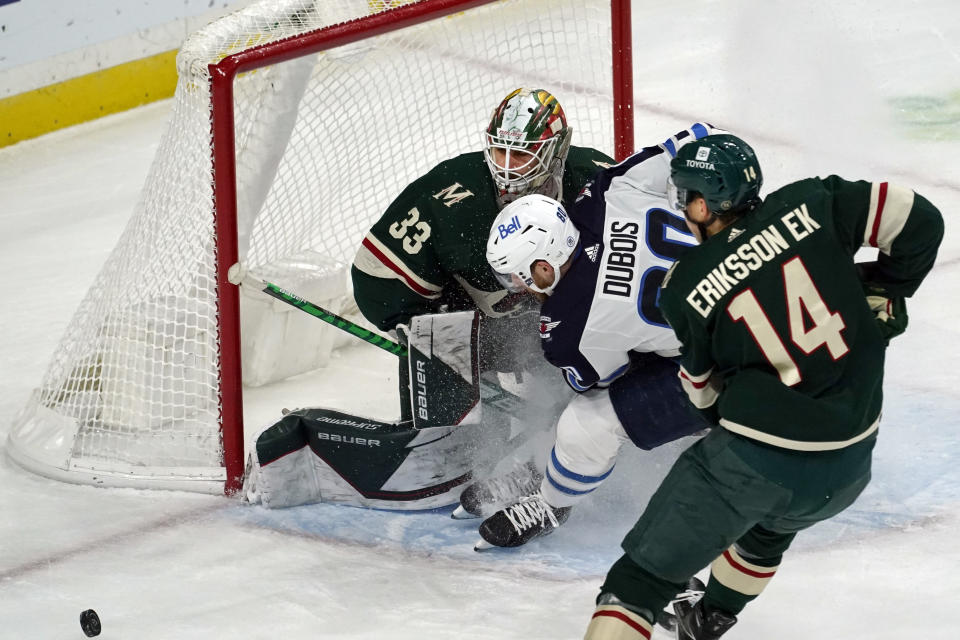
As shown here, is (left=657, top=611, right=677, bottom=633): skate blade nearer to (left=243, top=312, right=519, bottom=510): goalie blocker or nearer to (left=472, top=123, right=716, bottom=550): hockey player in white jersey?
(left=472, top=123, right=716, bottom=550): hockey player in white jersey

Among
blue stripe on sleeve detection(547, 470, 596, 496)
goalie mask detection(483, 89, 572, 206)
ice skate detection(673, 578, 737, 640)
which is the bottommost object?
ice skate detection(673, 578, 737, 640)

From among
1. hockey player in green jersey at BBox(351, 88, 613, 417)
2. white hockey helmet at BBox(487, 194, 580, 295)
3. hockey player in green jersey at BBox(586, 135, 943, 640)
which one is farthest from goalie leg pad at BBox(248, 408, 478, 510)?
hockey player in green jersey at BBox(586, 135, 943, 640)

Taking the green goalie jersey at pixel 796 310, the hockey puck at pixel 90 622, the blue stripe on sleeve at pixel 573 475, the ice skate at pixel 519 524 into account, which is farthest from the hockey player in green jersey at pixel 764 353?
the hockey puck at pixel 90 622

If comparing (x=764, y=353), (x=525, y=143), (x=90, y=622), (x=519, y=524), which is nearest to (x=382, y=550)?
(x=519, y=524)

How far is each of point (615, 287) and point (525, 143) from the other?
43 centimetres

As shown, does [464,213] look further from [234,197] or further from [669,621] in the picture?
[669,621]

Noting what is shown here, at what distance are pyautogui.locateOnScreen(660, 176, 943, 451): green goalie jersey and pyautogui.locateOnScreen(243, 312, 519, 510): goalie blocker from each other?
36.8 inches

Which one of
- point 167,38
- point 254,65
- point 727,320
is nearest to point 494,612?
point 727,320

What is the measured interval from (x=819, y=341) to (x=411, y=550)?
1264mm

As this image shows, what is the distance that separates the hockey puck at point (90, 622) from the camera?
8.86 ft

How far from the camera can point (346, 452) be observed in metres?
3.14

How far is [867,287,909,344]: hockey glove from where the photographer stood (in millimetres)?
2334

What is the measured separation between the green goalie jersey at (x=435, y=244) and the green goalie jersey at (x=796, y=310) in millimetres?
870

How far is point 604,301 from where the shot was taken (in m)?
2.67
